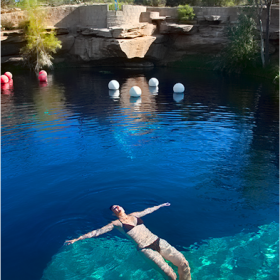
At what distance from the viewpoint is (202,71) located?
30.1 meters

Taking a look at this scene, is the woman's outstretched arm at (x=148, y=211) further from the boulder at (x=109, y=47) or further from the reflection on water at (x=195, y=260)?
the boulder at (x=109, y=47)

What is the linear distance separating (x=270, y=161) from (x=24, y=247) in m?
7.45

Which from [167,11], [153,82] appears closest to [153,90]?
[153,82]

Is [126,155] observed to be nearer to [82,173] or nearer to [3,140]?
[82,173]

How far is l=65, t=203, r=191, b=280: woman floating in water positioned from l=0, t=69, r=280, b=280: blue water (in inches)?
8.5

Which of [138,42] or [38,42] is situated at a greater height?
[38,42]

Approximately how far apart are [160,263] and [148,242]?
593mm

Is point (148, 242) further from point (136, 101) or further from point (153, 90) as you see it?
A: point (153, 90)

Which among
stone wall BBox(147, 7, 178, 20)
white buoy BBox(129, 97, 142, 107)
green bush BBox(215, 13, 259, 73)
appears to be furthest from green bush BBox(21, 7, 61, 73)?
green bush BBox(215, 13, 259, 73)

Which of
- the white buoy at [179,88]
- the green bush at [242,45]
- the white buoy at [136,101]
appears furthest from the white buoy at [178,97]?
the green bush at [242,45]

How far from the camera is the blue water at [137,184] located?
19.4 feet

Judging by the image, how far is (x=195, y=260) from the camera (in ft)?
19.3

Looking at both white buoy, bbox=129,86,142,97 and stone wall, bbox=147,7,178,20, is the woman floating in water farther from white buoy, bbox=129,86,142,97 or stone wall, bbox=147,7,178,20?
stone wall, bbox=147,7,178,20

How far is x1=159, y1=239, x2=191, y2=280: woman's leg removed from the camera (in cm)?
514
